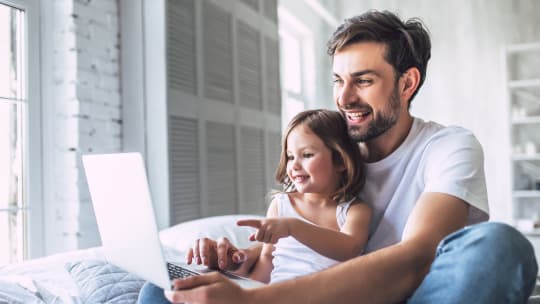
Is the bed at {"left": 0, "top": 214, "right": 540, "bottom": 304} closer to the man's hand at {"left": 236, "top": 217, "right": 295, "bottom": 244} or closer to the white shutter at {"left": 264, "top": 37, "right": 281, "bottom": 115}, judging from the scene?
the man's hand at {"left": 236, "top": 217, "right": 295, "bottom": 244}

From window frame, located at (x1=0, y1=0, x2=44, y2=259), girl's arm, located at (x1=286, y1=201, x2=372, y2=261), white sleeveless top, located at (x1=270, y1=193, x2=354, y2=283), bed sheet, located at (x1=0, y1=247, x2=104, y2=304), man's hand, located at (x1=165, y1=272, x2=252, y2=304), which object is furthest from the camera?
window frame, located at (x1=0, y1=0, x2=44, y2=259)

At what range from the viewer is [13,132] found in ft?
7.59

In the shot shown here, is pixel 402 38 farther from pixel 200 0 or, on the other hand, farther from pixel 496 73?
pixel 496 73

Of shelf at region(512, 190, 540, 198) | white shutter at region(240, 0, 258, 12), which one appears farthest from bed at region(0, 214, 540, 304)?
shelf at region(512, 190, 540, 198)

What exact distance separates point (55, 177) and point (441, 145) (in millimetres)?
1742

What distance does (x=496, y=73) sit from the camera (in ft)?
18.6

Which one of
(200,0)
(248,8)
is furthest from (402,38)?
(248,8)

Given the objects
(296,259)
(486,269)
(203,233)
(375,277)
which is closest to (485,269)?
(486,269)

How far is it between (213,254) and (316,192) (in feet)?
1.14

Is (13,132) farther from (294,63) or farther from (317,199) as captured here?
(294,63)

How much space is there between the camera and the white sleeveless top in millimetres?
1318

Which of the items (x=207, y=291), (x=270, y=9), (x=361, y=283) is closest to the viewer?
(x=207, y=291)

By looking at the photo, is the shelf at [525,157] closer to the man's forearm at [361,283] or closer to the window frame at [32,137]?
the window frame at [32,137]

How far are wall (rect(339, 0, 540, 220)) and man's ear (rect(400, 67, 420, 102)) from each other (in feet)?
14.0
